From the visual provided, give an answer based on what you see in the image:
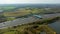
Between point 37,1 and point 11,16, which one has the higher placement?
point 37,1

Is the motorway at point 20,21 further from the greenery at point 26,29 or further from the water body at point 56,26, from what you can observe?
the water body at point 56,26

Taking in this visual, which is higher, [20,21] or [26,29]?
[20,21]

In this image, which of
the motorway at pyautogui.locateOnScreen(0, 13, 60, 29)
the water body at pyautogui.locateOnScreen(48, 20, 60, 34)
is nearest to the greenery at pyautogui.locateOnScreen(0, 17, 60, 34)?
the motorway at pyautogui.locateOnScreen(0, 13, 60, 29)

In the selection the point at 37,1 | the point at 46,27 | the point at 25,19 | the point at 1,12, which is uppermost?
the point at 37,1

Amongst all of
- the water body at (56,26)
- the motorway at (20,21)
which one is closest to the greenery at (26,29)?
the motorway at (20,21)

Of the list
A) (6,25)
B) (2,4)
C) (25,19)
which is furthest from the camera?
(2,4)

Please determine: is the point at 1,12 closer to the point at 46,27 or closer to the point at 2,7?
the point at 2,7

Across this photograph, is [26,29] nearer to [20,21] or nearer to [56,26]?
[20,21]

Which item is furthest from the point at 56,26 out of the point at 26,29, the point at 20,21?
the point at 20,21

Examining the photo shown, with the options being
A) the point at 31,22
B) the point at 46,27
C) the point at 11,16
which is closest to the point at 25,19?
the point at 31,22

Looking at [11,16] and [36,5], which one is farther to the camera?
[36,5]

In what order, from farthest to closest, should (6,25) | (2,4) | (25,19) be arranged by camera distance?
(2,4) < (25,19) < (6,25)
